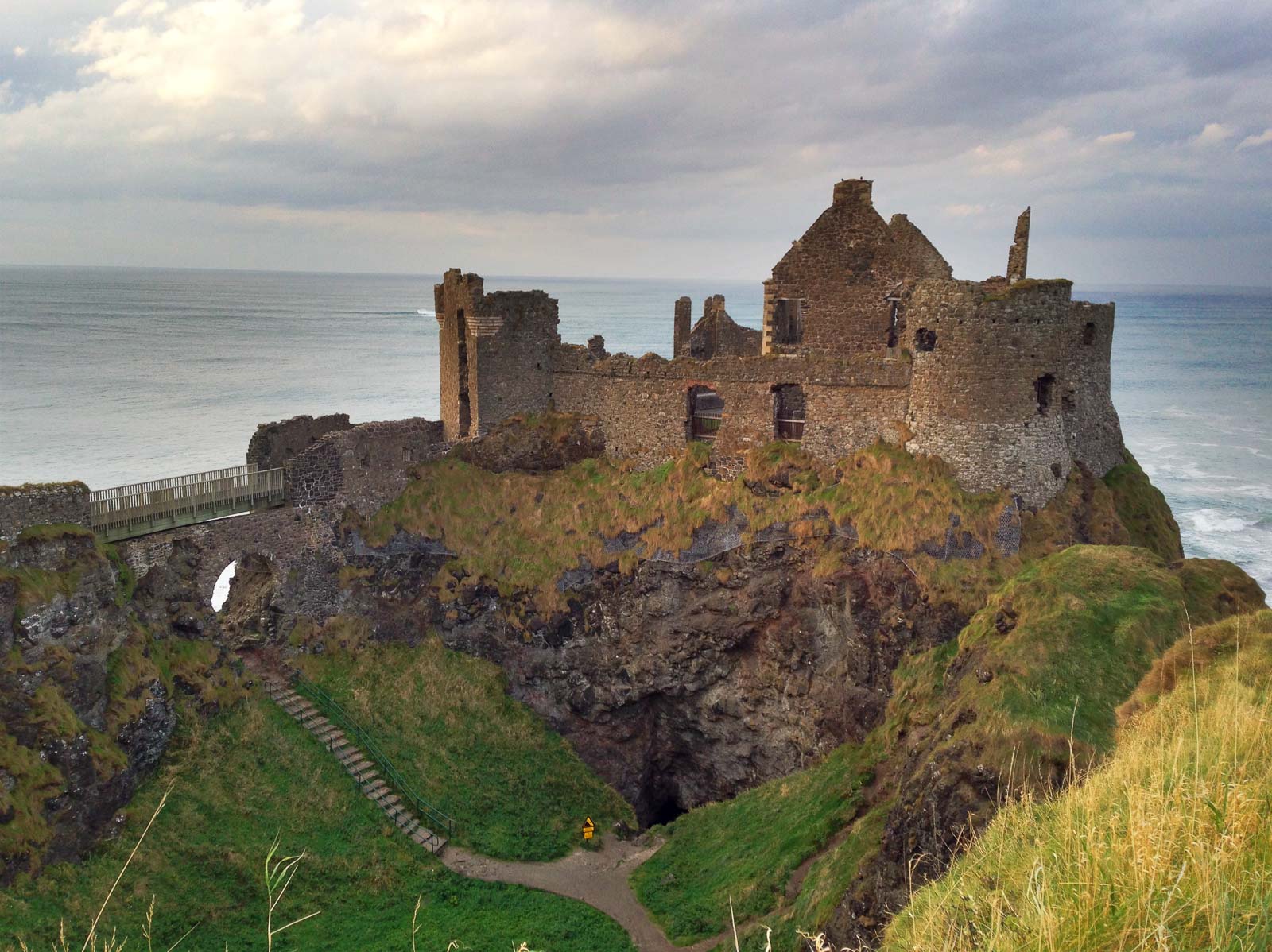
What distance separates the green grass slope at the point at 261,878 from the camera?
19906 millimetres

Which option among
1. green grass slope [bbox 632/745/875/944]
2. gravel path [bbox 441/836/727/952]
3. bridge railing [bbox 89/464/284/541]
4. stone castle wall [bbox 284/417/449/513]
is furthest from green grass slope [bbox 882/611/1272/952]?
stone castle wall [bbox 284/417/449/513]

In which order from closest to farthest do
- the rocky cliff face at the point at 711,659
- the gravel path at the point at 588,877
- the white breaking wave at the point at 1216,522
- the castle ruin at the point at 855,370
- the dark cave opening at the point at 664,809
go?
the gravel path at the point at 588,877 < the castle ruin at the point at 855,370 < the rocky cliff face at the point at 711,659 < the dark cave opening at the point at 664,809 < the white breaking wave at the point at 1216,522

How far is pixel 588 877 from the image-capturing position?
964 inches

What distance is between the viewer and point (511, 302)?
104ft

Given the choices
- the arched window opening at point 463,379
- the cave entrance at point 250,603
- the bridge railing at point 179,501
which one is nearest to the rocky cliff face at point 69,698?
the bridge railing at point 179,501

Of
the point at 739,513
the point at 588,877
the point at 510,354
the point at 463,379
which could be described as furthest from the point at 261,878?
the point at 510,354

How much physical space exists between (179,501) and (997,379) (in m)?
22.1

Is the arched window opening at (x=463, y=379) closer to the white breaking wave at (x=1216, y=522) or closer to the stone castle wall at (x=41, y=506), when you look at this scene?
the stone castle wall at (x=41, y=506)

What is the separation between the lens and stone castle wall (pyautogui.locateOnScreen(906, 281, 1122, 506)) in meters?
25.6

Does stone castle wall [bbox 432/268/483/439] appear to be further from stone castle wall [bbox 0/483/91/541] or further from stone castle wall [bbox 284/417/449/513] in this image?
stone castle wall [bbox 0/483/91/541]

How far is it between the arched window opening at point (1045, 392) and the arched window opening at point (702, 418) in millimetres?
9360

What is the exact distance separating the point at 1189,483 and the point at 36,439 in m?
84.3

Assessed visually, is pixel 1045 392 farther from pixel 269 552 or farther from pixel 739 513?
pixel 269 552

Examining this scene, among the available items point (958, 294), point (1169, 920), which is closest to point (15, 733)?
point (1169, 920)
